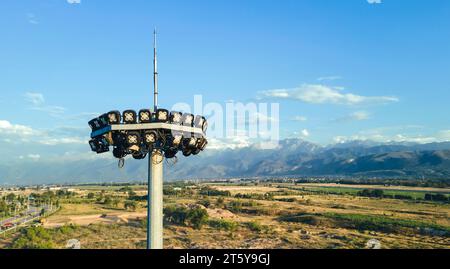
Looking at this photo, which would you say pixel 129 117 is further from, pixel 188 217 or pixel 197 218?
pixel 188 217

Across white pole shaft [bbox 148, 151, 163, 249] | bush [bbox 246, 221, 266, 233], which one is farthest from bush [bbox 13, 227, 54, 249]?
white pole shaft [bbox 148, 151, 163, 249]

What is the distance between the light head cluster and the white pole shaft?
0.62 metres

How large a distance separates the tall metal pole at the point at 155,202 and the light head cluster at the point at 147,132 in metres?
0.61

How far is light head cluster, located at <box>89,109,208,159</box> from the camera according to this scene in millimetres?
17766

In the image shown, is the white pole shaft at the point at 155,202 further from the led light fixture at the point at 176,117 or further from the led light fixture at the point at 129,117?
the led light fixture at the point at 129,117

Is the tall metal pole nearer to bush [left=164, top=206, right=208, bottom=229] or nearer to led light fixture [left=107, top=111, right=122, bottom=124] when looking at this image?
led light fixture [left=107, top=111, right=122, bottom=124]

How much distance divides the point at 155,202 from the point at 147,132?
340cm

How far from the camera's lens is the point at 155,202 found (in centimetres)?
1864

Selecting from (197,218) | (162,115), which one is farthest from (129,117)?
(197,218)
